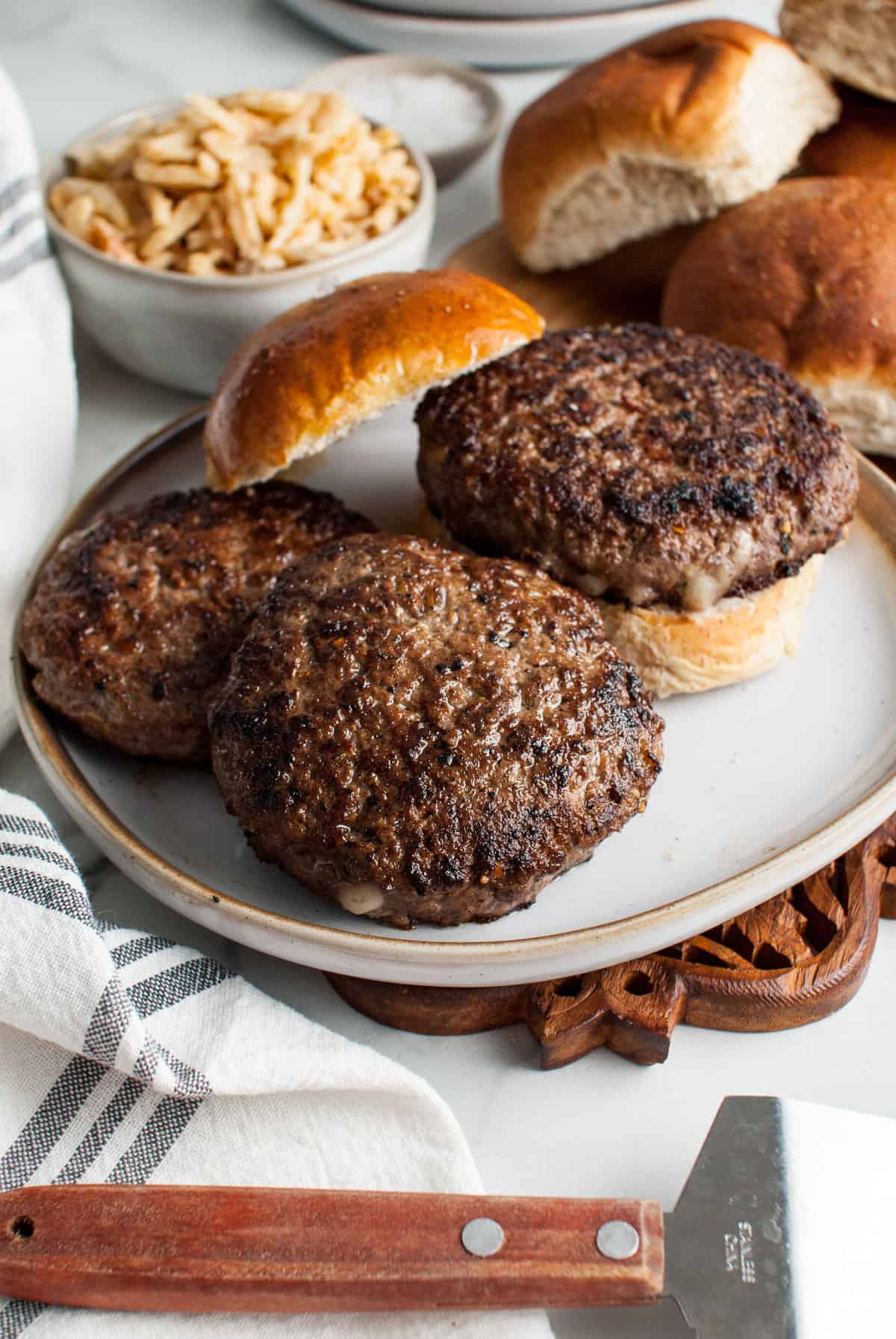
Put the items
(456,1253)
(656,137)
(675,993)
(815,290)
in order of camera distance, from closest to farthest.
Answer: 1. (456,1253)
2. (675,993)
3. (815,290)
4. (656,137)

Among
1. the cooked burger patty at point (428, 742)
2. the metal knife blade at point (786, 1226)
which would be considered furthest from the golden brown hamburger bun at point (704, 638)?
the metal knife blade at point (786, 1226)

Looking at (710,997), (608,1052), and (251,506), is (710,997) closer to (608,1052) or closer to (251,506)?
(608,1052)

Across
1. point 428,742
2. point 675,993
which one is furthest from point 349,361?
point 675,993

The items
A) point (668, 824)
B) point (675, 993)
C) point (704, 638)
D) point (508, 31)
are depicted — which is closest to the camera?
point (675, 993)

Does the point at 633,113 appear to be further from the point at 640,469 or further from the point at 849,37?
the point at 640,469

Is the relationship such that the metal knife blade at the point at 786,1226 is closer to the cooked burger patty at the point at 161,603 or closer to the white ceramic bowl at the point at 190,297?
the cooked burger patty at the point at 161,603

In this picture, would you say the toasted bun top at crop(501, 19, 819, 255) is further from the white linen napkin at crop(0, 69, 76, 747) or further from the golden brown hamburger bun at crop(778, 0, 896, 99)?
the white linen napkin at crop(0, 69, 76, 747)
